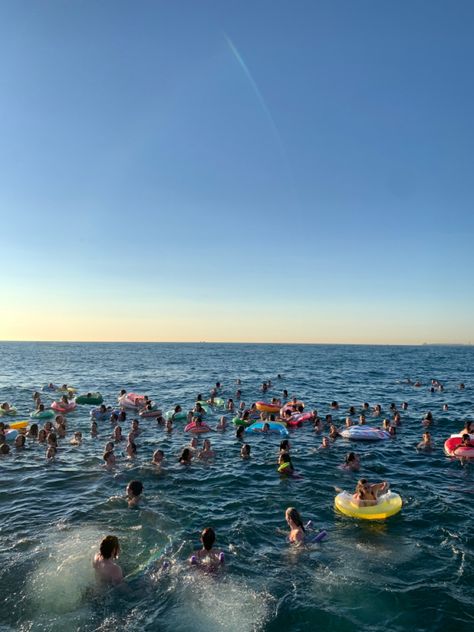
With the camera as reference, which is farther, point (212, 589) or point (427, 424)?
point (427, 424)

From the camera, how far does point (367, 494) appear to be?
473 inches

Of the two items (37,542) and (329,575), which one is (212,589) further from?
(37,542)

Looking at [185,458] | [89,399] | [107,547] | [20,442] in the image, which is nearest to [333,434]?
[185,458]

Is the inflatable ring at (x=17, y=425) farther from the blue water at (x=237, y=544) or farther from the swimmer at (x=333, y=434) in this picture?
the swimmer at (x=333, y=434)

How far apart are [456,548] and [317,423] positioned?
505 inches

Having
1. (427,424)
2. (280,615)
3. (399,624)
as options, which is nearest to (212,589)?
(280,615)

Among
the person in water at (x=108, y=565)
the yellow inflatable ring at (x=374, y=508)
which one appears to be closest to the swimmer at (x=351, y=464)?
the yellow inflatable ring at (x=374, y=508)

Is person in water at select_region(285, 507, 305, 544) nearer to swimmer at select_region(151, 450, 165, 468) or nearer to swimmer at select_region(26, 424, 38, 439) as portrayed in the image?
swimmer at select_region(151, 450, 165, 468)

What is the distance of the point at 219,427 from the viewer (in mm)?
23359

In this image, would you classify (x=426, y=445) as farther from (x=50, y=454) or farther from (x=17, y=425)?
(x=17, y=425)

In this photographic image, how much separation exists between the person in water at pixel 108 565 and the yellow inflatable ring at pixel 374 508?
6.49m

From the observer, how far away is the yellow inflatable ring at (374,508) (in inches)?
458

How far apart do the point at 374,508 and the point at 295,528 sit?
8.37 feet

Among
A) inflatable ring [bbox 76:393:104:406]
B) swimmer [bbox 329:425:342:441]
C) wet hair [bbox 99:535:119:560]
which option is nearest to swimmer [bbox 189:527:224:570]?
wet hair [bbox 99:535:119:560]
